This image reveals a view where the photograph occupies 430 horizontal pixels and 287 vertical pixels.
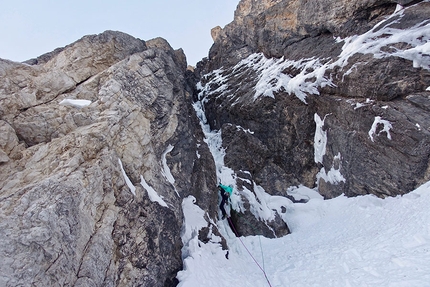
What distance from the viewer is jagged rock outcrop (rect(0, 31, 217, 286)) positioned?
5.92 meters

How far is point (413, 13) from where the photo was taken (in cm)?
1203

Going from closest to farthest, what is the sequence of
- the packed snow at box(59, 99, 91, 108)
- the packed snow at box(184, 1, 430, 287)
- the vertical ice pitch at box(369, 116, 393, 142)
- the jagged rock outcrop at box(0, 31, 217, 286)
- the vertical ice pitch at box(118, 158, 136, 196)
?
the jagged rock outcrop at box(0, 31, 217, 286) → the packed snow at box(184, 1, 430, 287) → the vertical ice pitch at box(118, 158, 136, 196) → the packed snow at box(59, 99, 91, 108) → the vertical ice pitch at box(369, 116, 393, 142)

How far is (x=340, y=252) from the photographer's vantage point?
905 cm

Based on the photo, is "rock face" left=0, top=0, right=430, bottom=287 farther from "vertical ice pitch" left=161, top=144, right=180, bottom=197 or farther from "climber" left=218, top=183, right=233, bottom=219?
"climber" left=218, top=183, right=233, bottom=219

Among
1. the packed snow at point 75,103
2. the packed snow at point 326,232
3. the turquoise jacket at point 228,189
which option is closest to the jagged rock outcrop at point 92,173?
the packed snow at point 75,103

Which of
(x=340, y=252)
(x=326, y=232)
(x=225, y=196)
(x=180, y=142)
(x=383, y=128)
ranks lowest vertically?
(x=326, y=232)

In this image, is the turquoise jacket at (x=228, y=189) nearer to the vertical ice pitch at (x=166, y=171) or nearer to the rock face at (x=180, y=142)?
the rock face at (x=180, y=142)

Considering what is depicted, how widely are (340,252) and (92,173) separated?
8622 millimetres

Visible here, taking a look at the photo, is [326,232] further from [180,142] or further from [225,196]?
[180,142]

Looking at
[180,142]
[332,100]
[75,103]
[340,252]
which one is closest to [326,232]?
[340,252]

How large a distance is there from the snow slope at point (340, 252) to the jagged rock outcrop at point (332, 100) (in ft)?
4.49

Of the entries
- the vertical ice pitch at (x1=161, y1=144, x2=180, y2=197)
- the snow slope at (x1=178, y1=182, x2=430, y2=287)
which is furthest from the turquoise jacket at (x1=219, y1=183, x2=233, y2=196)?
the vertical ice pitch at (x1=161, y1=144, x2=180, y2=197)

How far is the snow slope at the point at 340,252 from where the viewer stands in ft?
23.2

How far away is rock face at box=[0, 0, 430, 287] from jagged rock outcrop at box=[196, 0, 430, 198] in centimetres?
7
